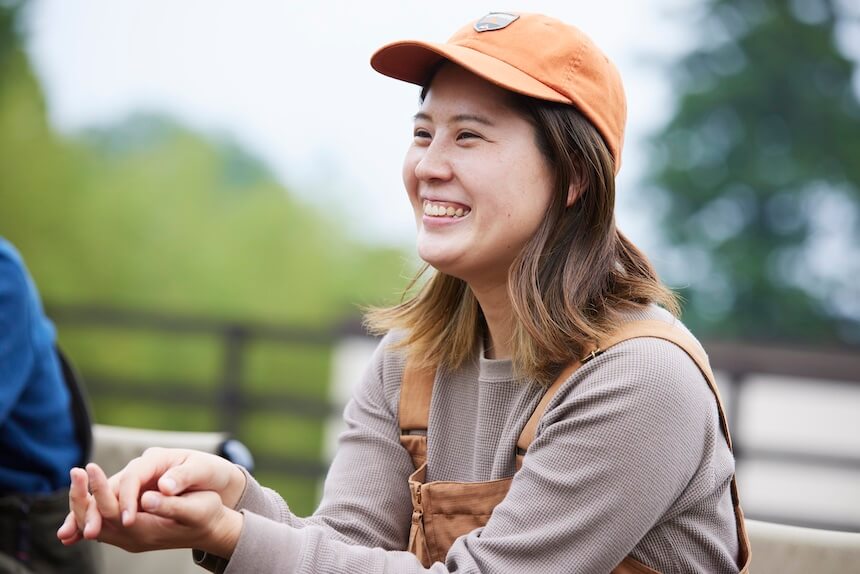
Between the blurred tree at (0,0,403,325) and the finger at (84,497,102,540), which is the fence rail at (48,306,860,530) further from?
the finger at (84,497,102,540)

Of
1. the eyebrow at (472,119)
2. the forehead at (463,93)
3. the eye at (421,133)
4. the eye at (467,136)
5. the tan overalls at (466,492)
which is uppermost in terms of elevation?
the forehead at (463,93)

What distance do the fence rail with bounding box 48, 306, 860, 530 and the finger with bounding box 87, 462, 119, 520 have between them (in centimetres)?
437

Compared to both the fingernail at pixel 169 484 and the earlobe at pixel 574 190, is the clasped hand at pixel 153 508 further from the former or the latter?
the earlobe at pixel 574 190

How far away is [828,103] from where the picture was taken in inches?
328

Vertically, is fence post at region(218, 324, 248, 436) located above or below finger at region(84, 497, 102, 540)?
Answer: below

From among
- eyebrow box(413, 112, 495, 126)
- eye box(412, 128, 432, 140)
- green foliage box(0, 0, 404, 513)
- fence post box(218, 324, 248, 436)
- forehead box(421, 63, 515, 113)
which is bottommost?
fence post box(218, 324, 248, 436)

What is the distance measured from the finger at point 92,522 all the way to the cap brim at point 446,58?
0.78m

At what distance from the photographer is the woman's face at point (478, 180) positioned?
1.52 m

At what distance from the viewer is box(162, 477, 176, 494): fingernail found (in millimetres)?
1256

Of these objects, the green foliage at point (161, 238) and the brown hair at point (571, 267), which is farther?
the green foliage at point (161, 238)

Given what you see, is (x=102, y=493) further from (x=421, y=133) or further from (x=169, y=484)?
(x=421, y=133)

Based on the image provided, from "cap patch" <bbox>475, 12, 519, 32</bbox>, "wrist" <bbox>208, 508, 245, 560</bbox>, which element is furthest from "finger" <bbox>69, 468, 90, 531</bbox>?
"cap patch" <bbox>475, 12, 519, 32</bbox>

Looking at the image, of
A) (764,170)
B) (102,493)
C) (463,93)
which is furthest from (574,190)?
(764,170)

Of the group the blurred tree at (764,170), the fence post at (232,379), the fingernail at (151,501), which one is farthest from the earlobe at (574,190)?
the blurred tree at (764,170)
